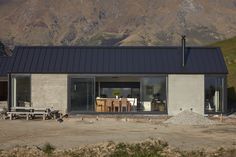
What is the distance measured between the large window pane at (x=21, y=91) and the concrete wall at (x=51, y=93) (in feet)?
1.17

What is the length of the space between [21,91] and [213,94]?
12052 millimetres

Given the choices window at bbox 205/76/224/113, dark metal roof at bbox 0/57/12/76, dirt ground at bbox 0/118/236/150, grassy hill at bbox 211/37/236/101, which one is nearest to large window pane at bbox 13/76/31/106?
dark metal roof at bbox 0/57/12/76

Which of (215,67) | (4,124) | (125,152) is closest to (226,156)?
(125,152)

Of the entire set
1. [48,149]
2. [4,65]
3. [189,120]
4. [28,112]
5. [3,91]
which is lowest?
[48,149]

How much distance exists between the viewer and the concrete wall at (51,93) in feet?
113

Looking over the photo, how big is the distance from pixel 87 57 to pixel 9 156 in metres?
18.3

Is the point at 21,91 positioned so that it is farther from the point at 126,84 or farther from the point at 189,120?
the point at 189,120

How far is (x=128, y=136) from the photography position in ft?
78.3

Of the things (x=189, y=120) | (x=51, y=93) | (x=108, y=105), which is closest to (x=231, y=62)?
(x=108, y=105)

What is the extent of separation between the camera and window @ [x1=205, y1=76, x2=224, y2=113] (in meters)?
34.6

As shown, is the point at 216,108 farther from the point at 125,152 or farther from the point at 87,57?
the point at 125,152

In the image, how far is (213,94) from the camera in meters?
34.7

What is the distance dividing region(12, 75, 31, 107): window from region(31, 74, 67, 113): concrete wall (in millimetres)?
357

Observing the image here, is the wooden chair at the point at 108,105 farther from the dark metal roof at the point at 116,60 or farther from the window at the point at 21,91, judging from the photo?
the window at the point at 21,91
